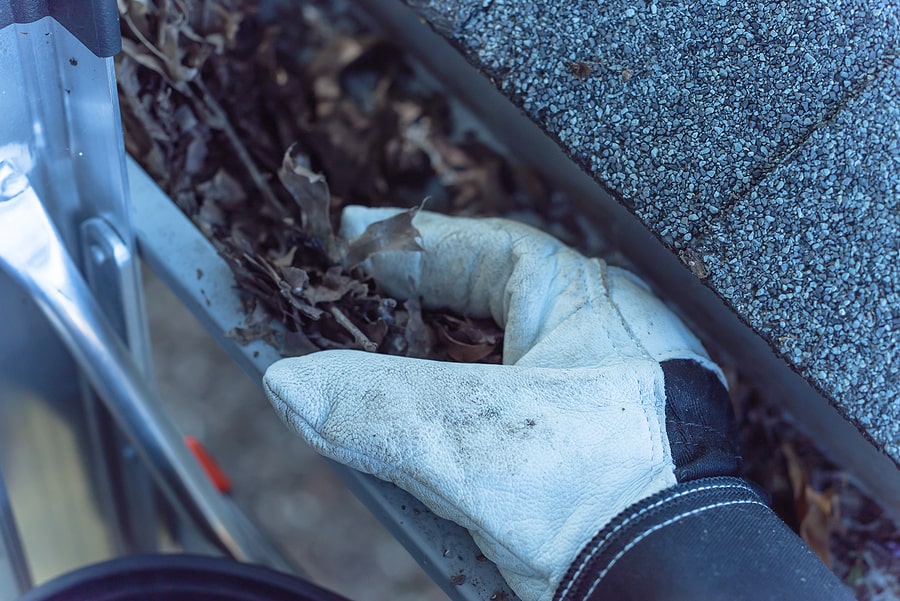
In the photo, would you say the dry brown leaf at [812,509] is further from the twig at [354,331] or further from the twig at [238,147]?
the twig at [238,147]

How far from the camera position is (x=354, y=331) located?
842 mm

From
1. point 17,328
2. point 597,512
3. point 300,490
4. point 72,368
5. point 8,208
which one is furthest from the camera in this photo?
point 300,490

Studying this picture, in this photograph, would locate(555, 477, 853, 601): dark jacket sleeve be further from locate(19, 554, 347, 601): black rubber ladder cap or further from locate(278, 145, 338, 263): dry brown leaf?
locate(278, 145, 338, 263): dry brown leaf

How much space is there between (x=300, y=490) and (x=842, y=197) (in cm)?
114

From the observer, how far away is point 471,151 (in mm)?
1317

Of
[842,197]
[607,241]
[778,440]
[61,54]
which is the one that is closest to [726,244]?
[842,197]

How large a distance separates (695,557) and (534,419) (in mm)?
175

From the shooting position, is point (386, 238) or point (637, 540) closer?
point (637, 540)

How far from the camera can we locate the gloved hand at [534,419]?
2.15ft

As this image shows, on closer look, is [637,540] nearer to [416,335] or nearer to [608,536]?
[608,536]

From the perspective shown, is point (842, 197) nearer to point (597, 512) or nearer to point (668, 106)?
point (668, 106)

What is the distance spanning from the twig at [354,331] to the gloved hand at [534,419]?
0.08 metres

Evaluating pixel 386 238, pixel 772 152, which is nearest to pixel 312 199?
pixel 386 238

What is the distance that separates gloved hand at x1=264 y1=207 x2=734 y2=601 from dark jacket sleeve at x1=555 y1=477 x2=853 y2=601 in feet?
0.05
